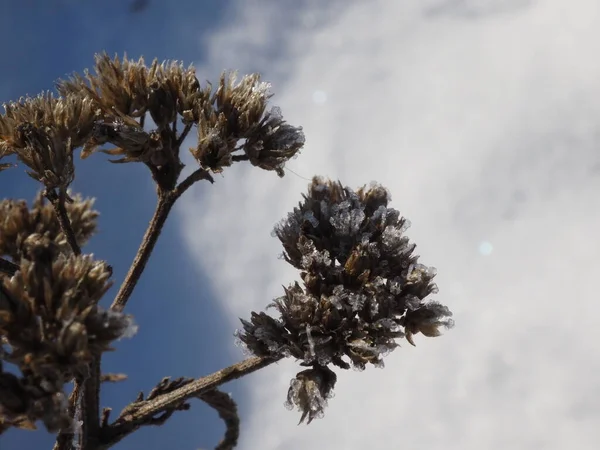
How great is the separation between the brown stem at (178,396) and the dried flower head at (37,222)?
4.34 ft

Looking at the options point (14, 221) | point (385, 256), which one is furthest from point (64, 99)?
point (385, 256)

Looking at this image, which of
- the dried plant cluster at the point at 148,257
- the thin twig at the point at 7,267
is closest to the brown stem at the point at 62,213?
→ the dried plant cluster at the point at 148,257

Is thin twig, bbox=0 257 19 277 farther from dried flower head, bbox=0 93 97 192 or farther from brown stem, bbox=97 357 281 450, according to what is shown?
brown stem, bbox=97 357 281 450

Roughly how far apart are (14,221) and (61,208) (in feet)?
3.34

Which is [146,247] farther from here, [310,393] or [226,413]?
[310,393]

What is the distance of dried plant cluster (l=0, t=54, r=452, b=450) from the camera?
349 cm

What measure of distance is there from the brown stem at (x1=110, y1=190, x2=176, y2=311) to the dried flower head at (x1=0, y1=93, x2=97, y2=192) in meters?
0.72

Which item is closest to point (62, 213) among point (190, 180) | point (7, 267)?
point (7, 267)

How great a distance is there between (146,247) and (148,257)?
0.08 m

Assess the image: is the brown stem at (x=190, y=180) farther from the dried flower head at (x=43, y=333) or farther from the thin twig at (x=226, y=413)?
the dried flower head at (x=43, y=333)

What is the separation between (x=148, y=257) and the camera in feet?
16.9

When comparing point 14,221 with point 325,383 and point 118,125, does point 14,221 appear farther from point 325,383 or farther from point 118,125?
point 325,383

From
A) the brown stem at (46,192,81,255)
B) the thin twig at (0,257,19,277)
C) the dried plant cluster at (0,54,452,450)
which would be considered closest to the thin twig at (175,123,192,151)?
the dried plant cluster at (0,54,452,450)

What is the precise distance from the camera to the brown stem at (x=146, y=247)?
4965 mm
